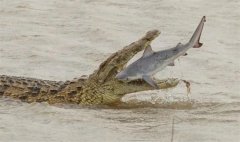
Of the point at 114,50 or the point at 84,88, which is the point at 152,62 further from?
the point at 114,50

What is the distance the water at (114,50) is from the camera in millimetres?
6824

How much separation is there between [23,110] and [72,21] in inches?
169

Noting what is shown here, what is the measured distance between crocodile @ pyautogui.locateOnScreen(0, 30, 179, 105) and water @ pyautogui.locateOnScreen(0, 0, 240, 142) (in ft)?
0.66

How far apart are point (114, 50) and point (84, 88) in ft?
7.16

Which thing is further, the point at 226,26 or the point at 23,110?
the point at 226,26

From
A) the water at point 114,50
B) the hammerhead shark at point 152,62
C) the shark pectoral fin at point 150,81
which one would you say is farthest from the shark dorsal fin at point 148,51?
the water at point 114,50

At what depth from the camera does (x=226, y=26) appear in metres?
11.4

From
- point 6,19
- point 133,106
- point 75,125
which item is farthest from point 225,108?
point 6,19

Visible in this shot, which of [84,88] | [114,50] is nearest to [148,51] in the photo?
[84,88]

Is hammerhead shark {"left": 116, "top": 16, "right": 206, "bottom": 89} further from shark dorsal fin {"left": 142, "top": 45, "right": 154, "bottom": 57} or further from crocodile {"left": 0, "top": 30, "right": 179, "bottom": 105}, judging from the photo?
crocodile {"left": 0, "top": 30, "right": 179, "bottom": 105}

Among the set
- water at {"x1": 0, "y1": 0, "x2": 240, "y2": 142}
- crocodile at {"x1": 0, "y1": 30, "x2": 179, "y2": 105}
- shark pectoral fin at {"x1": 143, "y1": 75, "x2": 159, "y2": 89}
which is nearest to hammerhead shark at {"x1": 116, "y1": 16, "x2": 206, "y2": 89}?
shark pectoral fin at {"x1": 143, "y1": 75, "x2": 159, "y2": 89}

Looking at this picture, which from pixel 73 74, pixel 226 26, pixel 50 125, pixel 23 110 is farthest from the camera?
pixel 226 26

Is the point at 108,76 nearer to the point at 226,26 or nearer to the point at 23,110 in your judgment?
the point at 23,110

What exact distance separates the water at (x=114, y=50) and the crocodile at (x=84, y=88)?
20 cm
